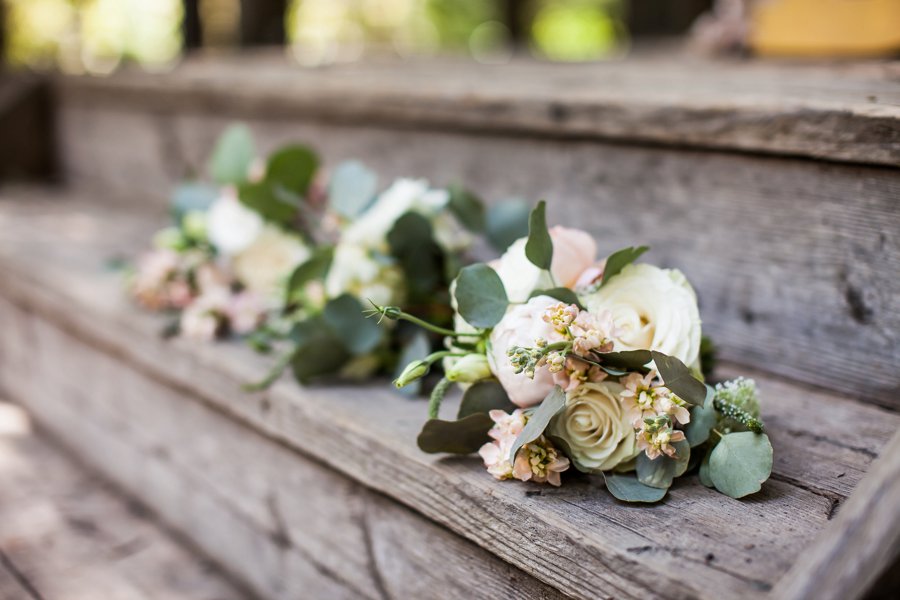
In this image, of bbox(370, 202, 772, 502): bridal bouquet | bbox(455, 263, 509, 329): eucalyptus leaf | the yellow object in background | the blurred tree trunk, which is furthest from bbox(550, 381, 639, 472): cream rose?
the blurred tree trunk

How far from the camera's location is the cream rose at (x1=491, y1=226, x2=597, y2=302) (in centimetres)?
74

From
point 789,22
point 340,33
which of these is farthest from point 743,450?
point 340,33

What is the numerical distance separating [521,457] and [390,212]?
372 mm

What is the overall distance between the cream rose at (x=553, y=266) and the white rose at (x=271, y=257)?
43 cm

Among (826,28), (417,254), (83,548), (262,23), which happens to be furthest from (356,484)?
(262,23)

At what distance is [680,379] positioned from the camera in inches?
25.8

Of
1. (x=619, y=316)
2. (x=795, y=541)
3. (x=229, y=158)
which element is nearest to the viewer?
(x=795, y=541)

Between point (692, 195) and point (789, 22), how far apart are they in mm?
830

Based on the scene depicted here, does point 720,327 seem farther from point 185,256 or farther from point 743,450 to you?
point 185,256

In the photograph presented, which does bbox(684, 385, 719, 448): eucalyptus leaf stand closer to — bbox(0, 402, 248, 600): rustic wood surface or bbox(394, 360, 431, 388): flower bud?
bbox(394, 360, 431, 388): flower bud

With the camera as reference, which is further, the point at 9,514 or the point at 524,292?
the point at 9,514

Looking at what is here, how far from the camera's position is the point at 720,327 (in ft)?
3.42

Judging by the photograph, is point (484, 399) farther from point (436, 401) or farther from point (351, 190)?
point (351, 190)

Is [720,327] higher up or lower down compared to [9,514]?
higher up
